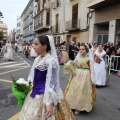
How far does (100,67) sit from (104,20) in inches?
353

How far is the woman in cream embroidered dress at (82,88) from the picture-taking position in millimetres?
4805

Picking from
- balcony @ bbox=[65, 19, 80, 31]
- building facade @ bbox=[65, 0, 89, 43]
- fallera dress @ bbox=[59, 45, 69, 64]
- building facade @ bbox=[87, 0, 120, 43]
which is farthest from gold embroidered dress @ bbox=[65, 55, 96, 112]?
balcony @ bbox=[65, 19, 80, 31]

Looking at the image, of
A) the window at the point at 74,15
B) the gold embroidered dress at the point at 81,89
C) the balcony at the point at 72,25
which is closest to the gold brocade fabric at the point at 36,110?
the gold embroidered dress at the point at 81,89

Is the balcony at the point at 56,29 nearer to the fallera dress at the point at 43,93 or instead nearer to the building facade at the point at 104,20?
the building facade at the point at 104,20

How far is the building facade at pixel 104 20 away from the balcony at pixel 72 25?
9.94 ft

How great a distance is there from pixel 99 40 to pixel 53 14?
1462 cm

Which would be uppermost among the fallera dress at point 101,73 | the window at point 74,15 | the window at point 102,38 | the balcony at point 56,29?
the window at point 74,15

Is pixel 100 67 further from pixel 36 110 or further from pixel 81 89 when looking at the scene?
pixel 36 110

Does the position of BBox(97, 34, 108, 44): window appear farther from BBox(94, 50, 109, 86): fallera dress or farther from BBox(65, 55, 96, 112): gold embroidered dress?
BBox(65, 55, 96, 112): gold embroidered dress

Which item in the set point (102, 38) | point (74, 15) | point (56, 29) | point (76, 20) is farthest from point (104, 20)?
point (56, 29)

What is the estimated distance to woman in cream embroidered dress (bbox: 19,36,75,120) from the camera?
2.69m

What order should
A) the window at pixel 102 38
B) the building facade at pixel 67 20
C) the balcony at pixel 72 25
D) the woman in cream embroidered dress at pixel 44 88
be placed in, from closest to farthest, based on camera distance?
the woman in cream embroidered dress at pixel 44 88 < the window at pixel 102 38 < the building facade at pixel 67 20 < the balcony at pixel 72 25

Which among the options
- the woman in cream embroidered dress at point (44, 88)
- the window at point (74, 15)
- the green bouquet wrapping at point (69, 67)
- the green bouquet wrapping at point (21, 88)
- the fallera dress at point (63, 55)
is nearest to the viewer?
the woman in cream embroidered dress at point (44, 88)

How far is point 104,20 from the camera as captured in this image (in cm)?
1639
